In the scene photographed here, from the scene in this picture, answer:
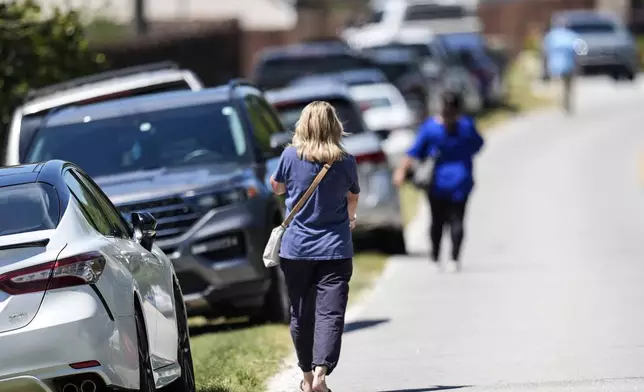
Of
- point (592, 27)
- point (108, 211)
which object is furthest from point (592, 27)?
point (108, 211)

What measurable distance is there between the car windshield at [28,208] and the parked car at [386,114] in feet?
60.0

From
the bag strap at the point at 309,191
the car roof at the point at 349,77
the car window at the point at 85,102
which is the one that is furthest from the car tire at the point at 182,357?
the car roof at the point at 349,77

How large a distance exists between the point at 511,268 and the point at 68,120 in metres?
5.57

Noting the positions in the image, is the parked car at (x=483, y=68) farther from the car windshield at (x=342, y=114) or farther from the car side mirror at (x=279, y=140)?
the car side mirror at (x=279, y=140)

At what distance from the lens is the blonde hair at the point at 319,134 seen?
384 inches

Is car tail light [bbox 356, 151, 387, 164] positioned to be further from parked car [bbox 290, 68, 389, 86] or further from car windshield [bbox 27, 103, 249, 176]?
parked car [bbox 290, 68, 389, 86]

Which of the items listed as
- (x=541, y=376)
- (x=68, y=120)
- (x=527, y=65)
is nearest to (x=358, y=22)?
(x=527, y=65)

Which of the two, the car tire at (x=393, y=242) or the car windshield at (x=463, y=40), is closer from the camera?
the car tire at (x=393, y=242)

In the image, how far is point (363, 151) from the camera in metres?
18.9

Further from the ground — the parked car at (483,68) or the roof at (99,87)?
the roof at (99,87)

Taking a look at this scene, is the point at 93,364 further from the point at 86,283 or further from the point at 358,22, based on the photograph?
the point at 358,22

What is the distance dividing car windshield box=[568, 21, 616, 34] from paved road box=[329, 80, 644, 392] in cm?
1585

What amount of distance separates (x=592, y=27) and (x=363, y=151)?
28643 millimetres

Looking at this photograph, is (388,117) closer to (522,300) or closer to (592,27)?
(522,300)
